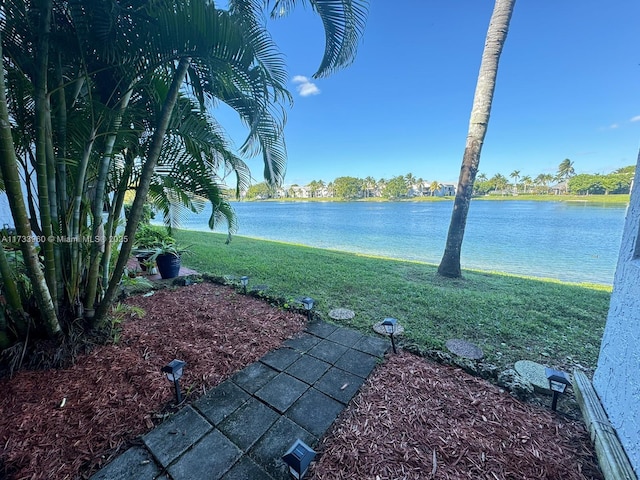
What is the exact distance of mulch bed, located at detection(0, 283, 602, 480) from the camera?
1329 millimetres

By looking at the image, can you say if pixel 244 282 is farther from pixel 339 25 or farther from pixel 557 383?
pixel 557 383

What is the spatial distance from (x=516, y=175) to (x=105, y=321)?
2993 inches

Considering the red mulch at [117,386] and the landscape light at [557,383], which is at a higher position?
the landscape light at [557,383]

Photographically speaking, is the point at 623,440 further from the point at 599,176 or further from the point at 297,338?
the point at 599,176

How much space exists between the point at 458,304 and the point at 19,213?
4.77m

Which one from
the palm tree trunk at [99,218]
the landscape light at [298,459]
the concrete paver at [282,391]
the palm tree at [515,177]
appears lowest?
the concrete paver at [282,391]

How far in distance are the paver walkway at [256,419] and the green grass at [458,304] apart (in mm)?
870

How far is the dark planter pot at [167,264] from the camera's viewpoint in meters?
4.40

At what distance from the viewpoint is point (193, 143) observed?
2479 millimetres

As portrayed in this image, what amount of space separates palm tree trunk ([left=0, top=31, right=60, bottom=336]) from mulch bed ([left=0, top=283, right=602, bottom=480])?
0.48 m

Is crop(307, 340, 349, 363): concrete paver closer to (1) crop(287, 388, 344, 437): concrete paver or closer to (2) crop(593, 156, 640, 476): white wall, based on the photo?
(1) crop(287, 388, 344, 437): concrete paver

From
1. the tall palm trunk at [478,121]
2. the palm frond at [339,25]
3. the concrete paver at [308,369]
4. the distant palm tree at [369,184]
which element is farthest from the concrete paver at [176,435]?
the distant palm tree at [369,184]

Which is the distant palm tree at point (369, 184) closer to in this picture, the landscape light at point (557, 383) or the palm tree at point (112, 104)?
the palm tree at point (112, 104)

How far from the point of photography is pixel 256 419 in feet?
5.46
